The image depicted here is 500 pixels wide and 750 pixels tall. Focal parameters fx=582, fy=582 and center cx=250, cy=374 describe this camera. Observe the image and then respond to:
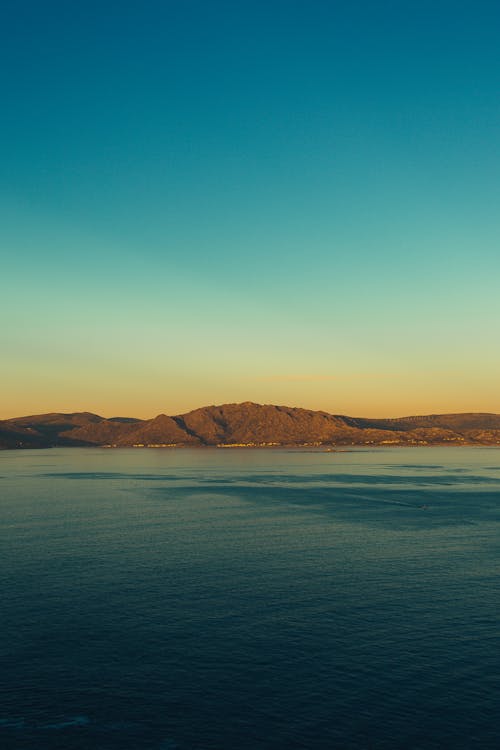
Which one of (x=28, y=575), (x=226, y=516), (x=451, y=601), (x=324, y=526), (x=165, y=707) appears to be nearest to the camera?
(x=165, y=707)

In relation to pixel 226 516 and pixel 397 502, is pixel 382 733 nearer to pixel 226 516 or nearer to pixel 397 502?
pixel 226 516

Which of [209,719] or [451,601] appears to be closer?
[209,719]

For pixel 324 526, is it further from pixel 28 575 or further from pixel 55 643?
pixel 55 643

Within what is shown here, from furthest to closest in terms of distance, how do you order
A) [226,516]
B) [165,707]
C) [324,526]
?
1. [226,516]
2. [324,526]
3. [165,707]

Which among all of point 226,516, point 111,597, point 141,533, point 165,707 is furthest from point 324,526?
point 165,707

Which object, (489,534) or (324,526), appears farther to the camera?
(324,526)

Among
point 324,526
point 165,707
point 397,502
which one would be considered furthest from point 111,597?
point 397,502
